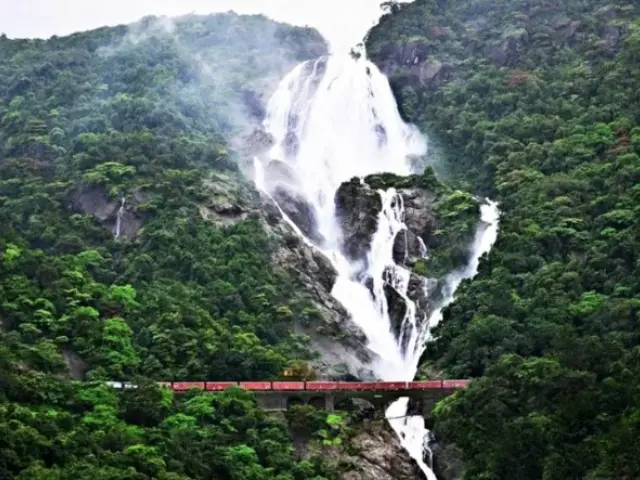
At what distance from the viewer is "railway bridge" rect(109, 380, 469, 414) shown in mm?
71000

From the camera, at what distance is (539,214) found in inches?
3351

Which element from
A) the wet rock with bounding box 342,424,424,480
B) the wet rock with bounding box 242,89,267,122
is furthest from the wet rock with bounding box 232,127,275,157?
the wet rock with bounding box 342,424,424,480

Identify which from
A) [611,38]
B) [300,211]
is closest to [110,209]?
[300,211]

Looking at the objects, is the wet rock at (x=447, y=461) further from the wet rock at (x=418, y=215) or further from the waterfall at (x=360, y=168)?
the wet rock at (x=418, y=215)

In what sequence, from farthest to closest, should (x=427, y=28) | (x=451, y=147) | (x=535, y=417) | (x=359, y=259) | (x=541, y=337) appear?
(x=427, y=28)
(x=451, y=147)
(x=359, y=259)
(x=541, y=337)
(x=535, y=417)

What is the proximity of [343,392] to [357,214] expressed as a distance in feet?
73.5

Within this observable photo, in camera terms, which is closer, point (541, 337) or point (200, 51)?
point (541, 337)

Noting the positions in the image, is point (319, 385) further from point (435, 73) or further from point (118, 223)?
point (435, 73)

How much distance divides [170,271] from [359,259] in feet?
43.7

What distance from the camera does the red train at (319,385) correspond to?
69.9 meters

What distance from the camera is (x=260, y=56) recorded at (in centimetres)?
11919

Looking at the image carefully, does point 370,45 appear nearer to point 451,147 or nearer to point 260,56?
point 260,56

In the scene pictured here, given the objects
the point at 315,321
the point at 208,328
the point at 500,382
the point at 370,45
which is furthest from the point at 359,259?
the point at 370,45

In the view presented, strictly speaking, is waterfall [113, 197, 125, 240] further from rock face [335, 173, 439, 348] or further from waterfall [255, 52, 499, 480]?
rock face [335, 173, 439, 348]
